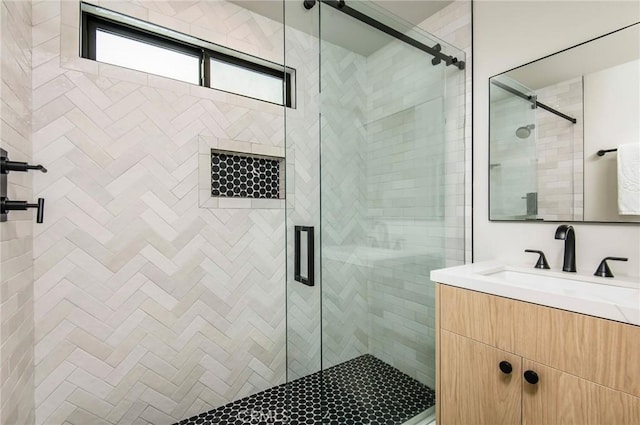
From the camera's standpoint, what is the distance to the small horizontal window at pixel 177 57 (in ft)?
5.59

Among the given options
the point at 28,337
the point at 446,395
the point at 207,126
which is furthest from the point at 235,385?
the point at 207,126

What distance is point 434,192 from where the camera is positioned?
6.15 feet

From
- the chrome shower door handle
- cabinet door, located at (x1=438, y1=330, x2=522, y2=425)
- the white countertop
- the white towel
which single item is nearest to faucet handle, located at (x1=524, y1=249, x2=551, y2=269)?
the white countertop

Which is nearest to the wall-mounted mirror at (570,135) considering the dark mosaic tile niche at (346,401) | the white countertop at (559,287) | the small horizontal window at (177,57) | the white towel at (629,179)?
the white towel at (629,179)

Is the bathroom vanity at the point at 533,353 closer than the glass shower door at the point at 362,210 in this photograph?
Yes

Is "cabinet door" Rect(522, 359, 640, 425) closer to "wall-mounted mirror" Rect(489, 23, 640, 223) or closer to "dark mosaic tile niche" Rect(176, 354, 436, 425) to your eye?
"dark mosaic tile niche" Rect(176, 354, 436, 425)

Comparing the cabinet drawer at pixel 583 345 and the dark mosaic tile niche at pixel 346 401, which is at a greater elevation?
the cabinet drawer at pixel 583 345

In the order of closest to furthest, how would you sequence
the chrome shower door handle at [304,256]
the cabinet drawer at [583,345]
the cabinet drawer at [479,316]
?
the cabinet drawer at [583,345] → the cabinet drawer at [479,316] → the chrome shower door handle at [304,256]

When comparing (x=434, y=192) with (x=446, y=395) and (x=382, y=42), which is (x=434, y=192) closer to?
(x=382, y=42)

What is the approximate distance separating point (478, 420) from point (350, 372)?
0.58 m

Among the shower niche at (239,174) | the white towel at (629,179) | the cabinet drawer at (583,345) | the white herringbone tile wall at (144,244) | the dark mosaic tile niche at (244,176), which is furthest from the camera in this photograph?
the dark mosaic tile niche at (244,176)

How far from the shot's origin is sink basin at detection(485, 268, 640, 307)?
3.48 feet

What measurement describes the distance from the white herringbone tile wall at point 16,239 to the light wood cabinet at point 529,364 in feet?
5.94

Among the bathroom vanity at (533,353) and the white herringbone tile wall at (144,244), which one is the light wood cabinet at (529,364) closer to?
the bathroom vanity at (533,353)
